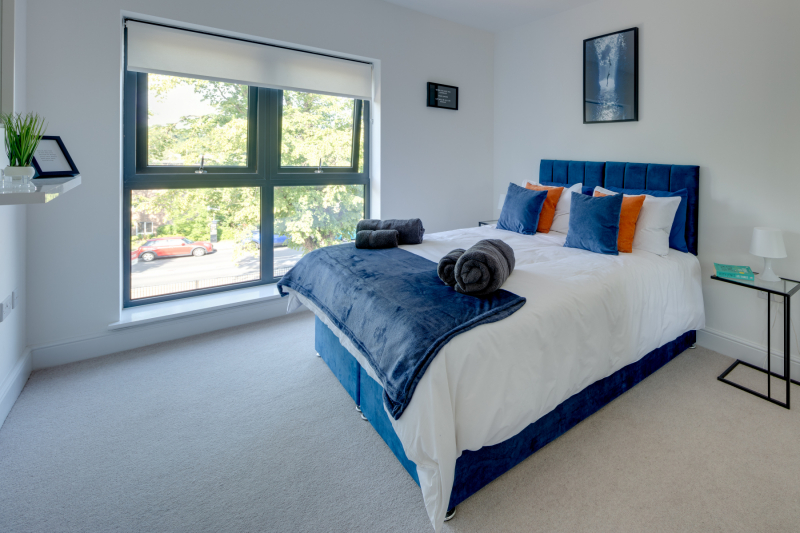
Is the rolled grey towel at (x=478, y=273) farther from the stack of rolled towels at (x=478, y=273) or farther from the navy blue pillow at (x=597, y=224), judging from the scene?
the navy blue pillow at (x=597, y=224)

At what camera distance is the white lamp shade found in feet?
7.89

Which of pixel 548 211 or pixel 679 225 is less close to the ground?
pixel 548 211

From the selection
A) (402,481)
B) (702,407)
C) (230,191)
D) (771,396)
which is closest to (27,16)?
(230,191)

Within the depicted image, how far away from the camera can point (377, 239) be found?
274 centimetres

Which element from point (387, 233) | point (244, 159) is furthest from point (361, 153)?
point (387, 233)

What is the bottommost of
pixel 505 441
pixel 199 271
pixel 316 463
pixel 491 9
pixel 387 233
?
pixel 316 463

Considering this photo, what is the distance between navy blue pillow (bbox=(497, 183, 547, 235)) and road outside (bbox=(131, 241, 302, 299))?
1.97 metres

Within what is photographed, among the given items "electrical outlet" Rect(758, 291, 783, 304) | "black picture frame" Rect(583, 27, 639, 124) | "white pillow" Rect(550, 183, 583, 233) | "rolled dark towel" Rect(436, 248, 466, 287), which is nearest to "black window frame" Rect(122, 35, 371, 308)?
"white pillow" Rect(550, 183, 583, 233)

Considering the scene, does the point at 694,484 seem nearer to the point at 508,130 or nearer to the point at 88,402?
the point at 88,402

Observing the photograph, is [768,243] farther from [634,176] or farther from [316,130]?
[316,130]

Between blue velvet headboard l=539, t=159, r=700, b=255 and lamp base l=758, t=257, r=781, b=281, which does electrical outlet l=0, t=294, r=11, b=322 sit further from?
lamp base l=758, t=257, r=781, b=281

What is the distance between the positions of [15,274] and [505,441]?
2.85 meters

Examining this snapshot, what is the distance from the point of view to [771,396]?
2.43 metres

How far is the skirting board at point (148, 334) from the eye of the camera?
106 inches
